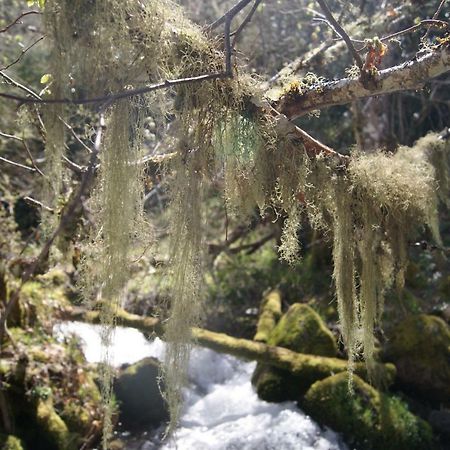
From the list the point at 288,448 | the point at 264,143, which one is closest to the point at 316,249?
the point at 288,448

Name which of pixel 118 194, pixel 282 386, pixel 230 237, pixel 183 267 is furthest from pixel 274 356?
pixel 118 194

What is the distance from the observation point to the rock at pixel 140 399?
568 centimetres

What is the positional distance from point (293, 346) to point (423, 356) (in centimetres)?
137

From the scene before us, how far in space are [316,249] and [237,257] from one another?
1.25 meters

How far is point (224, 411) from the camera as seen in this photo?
233 inches

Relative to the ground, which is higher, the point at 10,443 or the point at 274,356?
the point at 274,356

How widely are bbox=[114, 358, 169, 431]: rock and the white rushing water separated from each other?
272mm

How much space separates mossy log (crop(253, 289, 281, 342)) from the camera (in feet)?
21.1

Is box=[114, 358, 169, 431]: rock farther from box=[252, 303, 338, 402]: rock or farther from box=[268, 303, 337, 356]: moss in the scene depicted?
box=[268, 303, 337, 356]: moss

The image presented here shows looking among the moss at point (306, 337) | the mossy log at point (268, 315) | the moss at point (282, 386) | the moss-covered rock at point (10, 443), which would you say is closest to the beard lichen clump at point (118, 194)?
the moss-covered rock at point (10, 443)

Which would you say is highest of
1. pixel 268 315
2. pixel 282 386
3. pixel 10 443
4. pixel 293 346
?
pixel 268 315

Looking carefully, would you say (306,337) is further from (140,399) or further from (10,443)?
(10,443)

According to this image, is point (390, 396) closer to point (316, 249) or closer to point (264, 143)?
point (316, 249)

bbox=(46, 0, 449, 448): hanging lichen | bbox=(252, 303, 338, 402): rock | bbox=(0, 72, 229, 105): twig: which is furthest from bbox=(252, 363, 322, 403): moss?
bbox=(0, 72, 229, 105): twig
